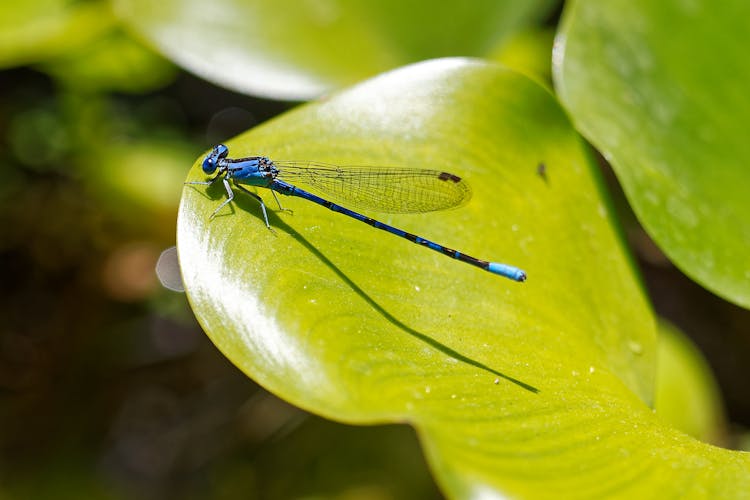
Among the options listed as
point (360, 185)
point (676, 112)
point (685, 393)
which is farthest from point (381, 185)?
point (685, 393)

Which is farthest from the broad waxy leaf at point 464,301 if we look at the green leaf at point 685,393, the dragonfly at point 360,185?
the green leaf at point 685,393

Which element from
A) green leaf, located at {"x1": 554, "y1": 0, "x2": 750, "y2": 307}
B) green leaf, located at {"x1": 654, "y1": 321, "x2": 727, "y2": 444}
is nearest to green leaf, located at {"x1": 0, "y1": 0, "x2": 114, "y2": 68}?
green leaf, located at {"x1": 554, "y1": 0, "x2": 750, "y2": 307}

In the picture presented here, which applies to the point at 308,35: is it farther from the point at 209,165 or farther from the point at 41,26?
the point at 41,26

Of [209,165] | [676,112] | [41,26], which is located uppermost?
[676,112]

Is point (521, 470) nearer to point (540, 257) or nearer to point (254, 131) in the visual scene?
point (540, 257)

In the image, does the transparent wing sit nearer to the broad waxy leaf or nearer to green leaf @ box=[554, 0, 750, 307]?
the broad waxy leaf

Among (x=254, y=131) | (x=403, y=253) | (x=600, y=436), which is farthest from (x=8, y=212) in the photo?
(x=600, y=436)
